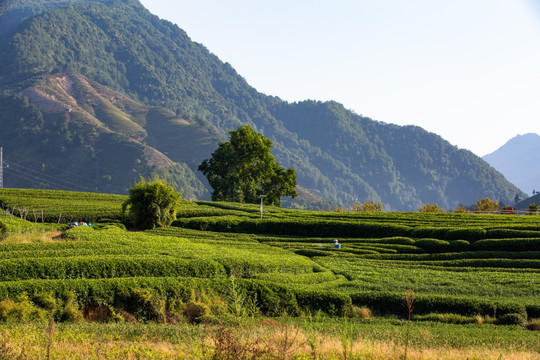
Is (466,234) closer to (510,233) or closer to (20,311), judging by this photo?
(510,233)

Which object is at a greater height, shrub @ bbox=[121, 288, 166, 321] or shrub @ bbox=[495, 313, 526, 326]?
shrub @ bbox=[121, 288, 166, 321]

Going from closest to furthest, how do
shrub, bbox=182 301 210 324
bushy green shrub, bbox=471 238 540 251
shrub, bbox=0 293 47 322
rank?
1. shrub, bbox=0 293 47 322
2. shrub, bbox=182 301 210 324
3. bushy green shrub, bbox=471 238 540 251

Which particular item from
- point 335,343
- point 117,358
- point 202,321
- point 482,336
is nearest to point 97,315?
point 202,321

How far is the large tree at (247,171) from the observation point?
257 feet

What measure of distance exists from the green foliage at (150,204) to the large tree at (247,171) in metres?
29.3

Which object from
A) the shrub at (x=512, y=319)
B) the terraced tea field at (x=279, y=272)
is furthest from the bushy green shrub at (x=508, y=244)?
the shrub at (x=512, y=319)

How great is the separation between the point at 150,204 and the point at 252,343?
127ft

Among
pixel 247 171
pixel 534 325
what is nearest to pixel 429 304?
pixel 534 325

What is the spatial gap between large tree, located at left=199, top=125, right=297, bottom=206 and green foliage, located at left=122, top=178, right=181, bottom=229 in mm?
29297

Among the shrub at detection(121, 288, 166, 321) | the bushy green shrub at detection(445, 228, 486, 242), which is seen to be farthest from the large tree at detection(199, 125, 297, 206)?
the shrub at detection(121, 288, 166, 321)

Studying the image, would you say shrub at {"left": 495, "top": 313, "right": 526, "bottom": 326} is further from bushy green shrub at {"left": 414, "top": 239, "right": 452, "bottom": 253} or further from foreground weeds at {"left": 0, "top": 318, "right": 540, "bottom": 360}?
bushy green shrub at {"left": 414, "top": 239, "right": 452, "bottom": 253}

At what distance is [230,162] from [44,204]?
2980 centimetres

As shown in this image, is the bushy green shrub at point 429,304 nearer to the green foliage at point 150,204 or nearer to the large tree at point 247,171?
the green foliage at point 150,204

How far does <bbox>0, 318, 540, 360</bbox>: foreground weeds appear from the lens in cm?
1158
